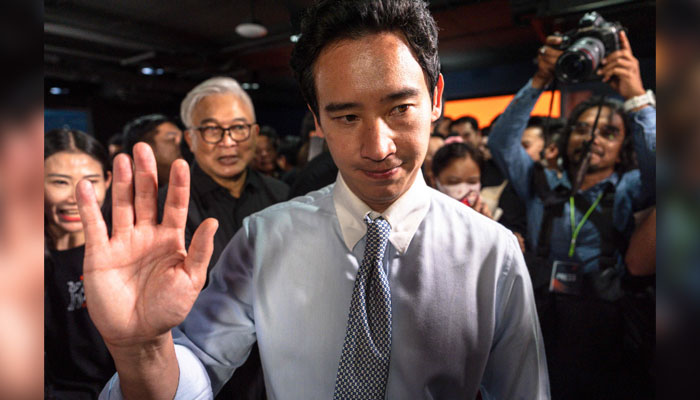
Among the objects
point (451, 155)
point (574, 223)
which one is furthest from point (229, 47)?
point (574, 223)

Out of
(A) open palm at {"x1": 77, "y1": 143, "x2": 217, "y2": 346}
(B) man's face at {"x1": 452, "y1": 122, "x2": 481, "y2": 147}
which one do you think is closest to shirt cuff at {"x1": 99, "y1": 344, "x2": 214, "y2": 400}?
(A) open palm at {"x1": 77, "y1": 143, "x2": 217, "y2": 346}

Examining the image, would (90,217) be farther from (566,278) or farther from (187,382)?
(566,278)

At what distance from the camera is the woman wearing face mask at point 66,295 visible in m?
1.17

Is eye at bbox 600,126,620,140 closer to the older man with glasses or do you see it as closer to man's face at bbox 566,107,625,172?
man's face at bbox 566,107,625,172

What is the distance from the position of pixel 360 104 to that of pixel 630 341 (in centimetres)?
126

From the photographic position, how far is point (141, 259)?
675 millimetres

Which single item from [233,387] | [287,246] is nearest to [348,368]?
[287,246]

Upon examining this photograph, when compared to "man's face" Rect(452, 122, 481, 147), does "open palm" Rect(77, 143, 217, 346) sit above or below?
below

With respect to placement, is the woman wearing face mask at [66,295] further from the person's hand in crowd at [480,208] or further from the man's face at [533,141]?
the man's face at [533,141]

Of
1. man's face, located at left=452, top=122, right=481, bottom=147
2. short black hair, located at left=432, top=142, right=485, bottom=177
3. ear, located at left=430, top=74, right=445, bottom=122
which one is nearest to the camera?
ear, located at left=430, top=74, right=445, bottom=122

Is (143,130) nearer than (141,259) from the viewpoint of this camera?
No

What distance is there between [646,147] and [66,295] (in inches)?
73.2

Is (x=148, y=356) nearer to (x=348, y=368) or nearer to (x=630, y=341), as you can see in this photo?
(x=348, y=368)

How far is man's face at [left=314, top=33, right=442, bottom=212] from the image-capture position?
27.6 inches
